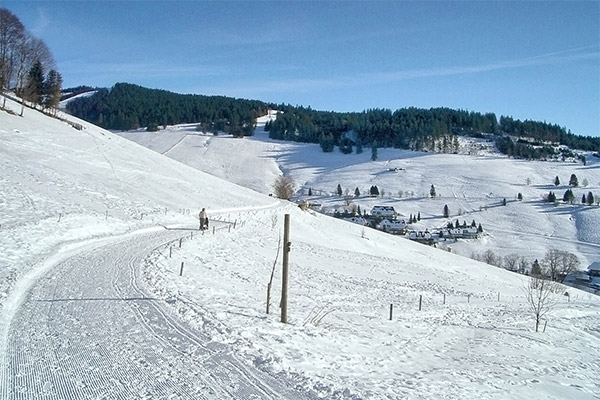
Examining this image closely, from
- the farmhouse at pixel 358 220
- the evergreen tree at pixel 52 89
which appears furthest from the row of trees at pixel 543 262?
the evergreen tree at pixel 52 89

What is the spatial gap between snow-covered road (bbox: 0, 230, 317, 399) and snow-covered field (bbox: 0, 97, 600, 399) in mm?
45

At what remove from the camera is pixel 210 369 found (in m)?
8.65

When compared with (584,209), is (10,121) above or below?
above

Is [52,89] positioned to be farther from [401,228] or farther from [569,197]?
[569,197]

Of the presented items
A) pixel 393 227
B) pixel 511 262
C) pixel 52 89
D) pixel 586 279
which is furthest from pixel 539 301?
pixel 393 227

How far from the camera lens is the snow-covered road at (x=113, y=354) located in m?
7.57

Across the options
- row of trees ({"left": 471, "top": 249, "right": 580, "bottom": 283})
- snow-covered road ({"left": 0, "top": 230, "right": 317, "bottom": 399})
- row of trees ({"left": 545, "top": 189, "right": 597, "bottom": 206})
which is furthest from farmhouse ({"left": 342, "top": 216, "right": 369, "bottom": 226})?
snow-covered road ({"left": 0, "top": 230, "right": 317, "bottom": 399})

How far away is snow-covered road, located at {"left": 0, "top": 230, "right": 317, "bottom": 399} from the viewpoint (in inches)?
298

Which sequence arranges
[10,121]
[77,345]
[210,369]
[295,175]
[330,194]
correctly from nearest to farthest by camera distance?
[210,369] < [77,345] < [10,121] < [330,194] < [295,175]

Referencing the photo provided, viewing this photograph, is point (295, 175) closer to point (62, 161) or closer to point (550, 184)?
point (550, 184)

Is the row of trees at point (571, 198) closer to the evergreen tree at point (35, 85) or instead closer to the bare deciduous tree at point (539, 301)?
the bare deciduous tree at point (539, 301)

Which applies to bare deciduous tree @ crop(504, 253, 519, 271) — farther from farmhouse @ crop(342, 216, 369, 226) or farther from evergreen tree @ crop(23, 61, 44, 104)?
evergreen tree @ crop(23, 61, 44, 104)

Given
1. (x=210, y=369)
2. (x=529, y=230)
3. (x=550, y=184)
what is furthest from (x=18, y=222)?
(x=550, y=184)

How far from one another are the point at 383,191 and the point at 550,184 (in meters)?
63.1
